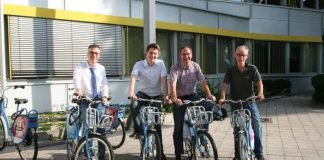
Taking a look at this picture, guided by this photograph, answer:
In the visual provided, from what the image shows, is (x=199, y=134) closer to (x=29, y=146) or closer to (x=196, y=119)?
(x=196, y=119)

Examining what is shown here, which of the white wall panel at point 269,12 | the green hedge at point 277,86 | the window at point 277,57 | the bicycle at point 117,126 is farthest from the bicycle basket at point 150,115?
the window at point 277,57

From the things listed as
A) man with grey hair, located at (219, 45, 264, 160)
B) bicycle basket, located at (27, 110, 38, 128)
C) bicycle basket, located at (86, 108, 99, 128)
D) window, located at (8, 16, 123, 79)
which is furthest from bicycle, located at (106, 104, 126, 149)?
window, located at (8, 16, 123, 79)

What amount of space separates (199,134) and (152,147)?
661 mm

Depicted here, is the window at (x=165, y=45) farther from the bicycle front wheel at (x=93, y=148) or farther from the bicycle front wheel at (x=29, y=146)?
the bicycle front wheel at (x=93, y=148)

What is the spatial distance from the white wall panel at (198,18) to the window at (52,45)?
3872 mm

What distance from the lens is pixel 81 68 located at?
6.20 metres

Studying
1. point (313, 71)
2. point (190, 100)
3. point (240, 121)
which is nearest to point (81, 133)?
point (190, 100)

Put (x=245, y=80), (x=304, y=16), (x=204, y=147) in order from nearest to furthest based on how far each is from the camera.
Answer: (x=204, y=147)
(x=245, y=80)
(x=304, y=16)

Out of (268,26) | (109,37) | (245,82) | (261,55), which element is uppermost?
(268,26)

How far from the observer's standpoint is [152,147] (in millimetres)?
6094

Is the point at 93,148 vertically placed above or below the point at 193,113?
below

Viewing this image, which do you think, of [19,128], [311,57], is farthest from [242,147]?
[311,57]

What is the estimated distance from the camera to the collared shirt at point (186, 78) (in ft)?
21.6

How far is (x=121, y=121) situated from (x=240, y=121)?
8.85ft
